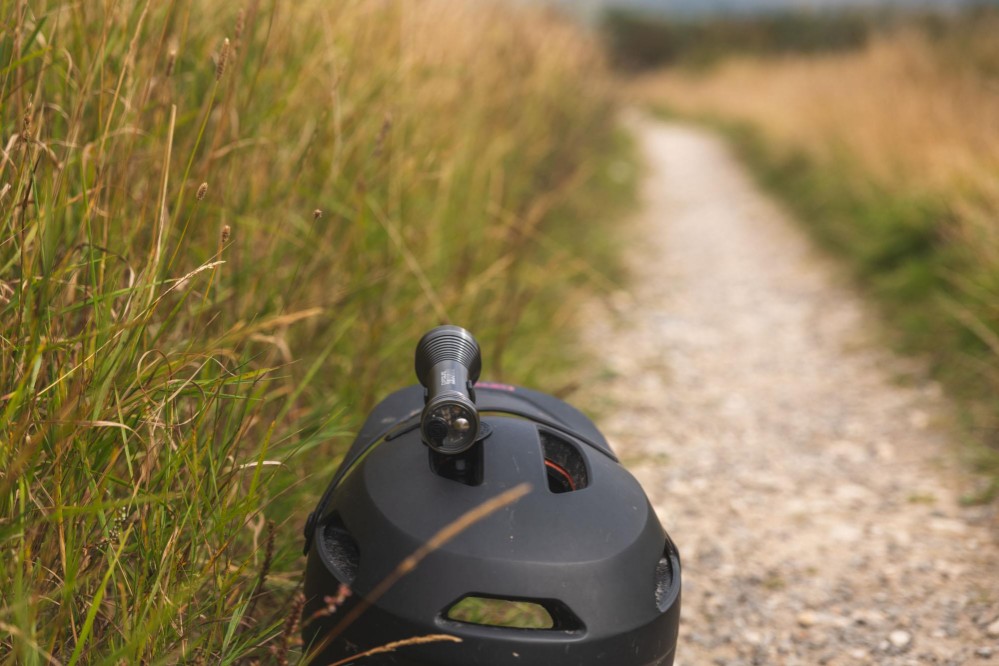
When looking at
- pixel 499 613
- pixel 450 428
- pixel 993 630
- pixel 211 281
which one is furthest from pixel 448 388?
pixel 993 630

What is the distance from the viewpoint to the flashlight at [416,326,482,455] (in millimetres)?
1357

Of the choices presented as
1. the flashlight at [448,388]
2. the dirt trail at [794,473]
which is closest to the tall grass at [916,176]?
the dirt trail at [794,473]

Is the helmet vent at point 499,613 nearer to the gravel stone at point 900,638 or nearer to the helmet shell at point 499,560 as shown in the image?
the helmet shell at point 499,560

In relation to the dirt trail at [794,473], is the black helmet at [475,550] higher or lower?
higher

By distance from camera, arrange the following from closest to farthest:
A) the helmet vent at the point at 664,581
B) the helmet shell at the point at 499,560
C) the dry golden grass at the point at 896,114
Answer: the helmet shell at the point at 499,560 < the helmet vent at the point at 664,581 < the dry golden grass at the point at 896,114

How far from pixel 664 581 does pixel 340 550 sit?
0.57m

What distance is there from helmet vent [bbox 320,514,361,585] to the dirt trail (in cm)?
121

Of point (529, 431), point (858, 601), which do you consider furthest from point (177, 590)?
point (858, 601)

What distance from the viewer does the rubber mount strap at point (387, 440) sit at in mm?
1576

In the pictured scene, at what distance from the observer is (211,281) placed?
1.58 meters

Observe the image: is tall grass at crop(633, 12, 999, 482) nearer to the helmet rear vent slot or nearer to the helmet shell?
the helmet rear vent slot

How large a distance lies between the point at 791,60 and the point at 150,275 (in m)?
17.5

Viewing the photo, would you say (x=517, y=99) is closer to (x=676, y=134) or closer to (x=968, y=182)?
(x=968, y=182)

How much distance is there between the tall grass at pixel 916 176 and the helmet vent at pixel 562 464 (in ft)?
7.90
